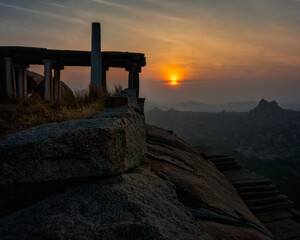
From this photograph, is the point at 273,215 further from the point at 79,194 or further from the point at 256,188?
the point at 79,194

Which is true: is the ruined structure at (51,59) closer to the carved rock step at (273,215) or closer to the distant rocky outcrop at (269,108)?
the carved rock step at (273,215)

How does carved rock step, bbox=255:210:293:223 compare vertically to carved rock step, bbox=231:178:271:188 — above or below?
below

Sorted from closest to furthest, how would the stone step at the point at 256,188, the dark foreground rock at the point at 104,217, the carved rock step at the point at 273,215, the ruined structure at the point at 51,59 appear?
the dark foreground rock at the point at 104,217 < the carved rock step at the point at 273,215 < the stone step at the point at 256,188 < the ruined structure at the point at 51,59

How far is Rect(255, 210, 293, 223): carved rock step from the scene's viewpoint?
4.68 metres

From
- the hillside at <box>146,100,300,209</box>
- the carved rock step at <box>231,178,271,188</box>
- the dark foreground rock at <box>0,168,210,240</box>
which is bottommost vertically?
the hillside at <box>146,100,300,209</box>

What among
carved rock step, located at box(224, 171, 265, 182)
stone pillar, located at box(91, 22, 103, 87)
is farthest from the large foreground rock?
stone pillar, located at box(91, 22, 103, 87)

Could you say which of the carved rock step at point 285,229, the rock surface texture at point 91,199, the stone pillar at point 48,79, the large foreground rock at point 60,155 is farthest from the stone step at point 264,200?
the stone pillar at point 48,79

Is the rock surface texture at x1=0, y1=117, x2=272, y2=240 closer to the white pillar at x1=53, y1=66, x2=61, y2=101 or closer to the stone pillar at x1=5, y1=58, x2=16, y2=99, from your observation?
the stone pillar at x1=5, y1=58, x2=16, y2=99

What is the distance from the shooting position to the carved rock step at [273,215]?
15.4 ft

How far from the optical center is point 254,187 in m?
5.55

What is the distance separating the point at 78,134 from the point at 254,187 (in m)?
5.43

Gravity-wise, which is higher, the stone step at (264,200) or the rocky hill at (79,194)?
the rocky hill at (79,194)

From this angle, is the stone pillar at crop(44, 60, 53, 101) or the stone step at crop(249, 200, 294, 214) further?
the stone pillar at crop(44, 60, 53, 101)

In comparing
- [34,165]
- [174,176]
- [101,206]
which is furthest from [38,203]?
[174,176]
